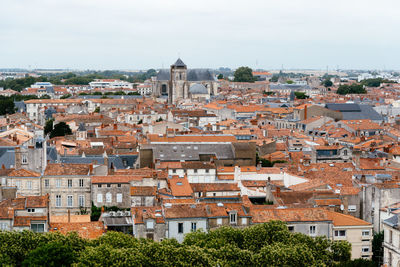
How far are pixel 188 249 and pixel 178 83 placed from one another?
118 metres

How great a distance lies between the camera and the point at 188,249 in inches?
1237

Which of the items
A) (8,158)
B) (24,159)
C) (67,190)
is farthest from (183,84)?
(67,190)

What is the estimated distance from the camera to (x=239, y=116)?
383ft

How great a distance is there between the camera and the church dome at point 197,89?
493ft

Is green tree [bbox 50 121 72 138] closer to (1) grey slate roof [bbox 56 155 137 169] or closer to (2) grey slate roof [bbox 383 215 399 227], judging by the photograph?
(1) grey slate roof [bbox 56 155 137 169]

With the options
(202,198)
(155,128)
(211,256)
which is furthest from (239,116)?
(211,256)

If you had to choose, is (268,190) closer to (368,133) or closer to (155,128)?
(155,128)

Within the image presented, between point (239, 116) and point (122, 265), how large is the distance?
88.0m

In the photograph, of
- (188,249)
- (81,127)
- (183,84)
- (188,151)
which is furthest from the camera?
(183,84)

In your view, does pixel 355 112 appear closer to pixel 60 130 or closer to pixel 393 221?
pixel 60 130

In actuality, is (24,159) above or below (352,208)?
above

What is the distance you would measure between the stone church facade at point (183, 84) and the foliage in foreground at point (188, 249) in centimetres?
11047

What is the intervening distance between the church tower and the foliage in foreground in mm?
114005

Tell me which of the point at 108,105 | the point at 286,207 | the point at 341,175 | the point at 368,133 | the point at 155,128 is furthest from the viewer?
the point at 108,105
